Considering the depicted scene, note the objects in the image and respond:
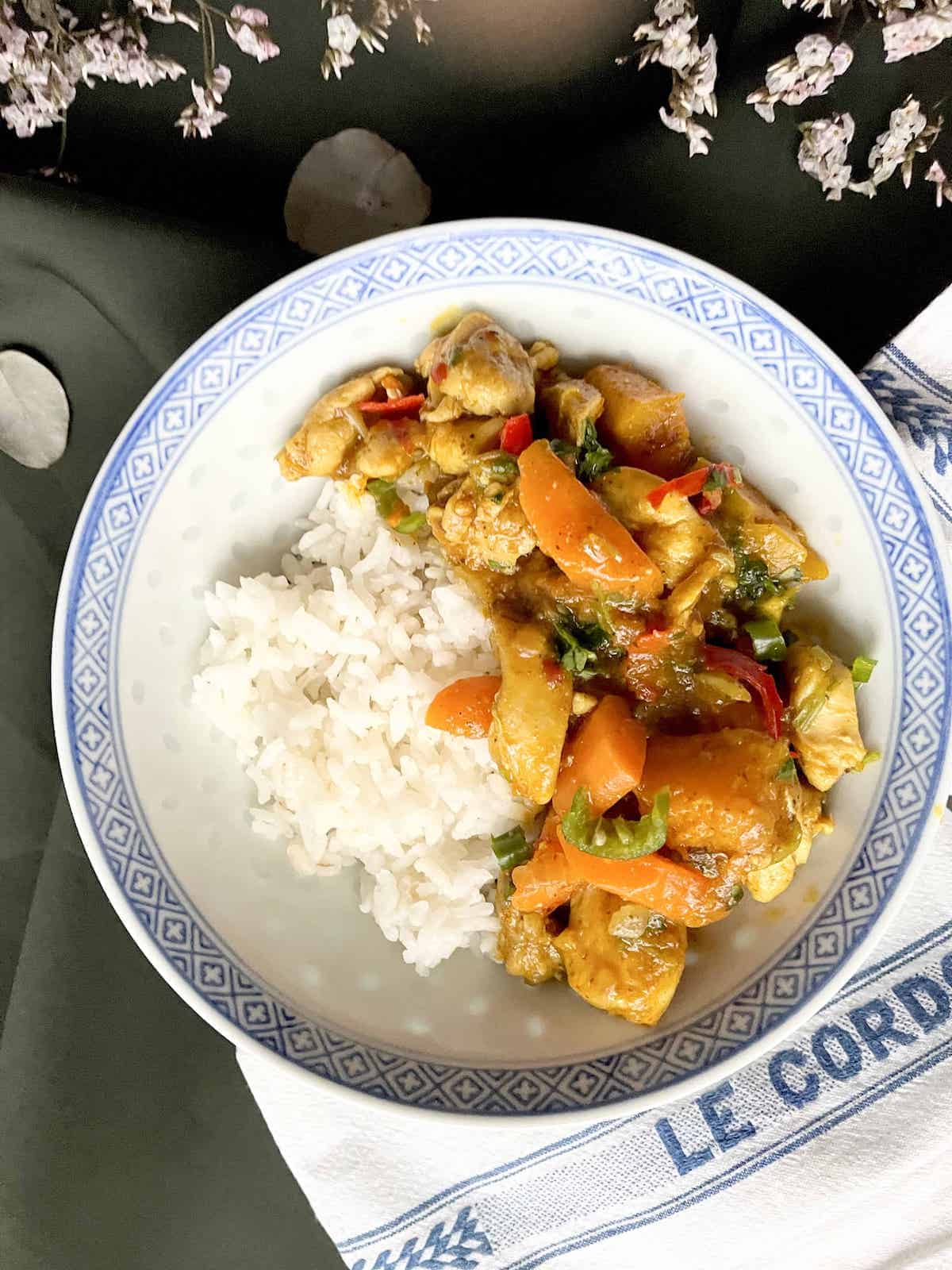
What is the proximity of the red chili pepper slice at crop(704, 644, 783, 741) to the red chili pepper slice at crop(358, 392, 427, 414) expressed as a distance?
3.70 feet

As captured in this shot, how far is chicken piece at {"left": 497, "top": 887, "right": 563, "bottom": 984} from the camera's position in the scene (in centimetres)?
289

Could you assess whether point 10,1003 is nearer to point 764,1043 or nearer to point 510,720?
point 510,720

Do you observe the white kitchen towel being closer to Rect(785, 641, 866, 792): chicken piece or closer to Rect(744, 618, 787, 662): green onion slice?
Rect(785, 641, 866, 792): chicken piece

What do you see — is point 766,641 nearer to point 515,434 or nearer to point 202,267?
point 515,434

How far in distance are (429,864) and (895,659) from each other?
1.52 metres

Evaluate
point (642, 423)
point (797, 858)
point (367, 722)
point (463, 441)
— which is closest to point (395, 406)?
point (463, 441)

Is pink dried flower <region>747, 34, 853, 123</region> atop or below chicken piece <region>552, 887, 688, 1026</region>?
atop

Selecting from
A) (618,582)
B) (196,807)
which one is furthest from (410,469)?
(196,807)

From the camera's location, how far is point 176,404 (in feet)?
9.00

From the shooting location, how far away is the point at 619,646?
2.73m

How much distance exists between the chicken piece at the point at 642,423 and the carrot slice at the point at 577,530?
273mm

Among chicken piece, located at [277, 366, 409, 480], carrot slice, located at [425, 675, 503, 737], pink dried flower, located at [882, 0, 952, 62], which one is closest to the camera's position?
pink dried flower, located at [882, 0, 952, 62]

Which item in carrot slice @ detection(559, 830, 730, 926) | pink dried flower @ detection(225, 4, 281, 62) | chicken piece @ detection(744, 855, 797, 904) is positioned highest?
pink dried flower @ detection(225, 4, 281, 62)

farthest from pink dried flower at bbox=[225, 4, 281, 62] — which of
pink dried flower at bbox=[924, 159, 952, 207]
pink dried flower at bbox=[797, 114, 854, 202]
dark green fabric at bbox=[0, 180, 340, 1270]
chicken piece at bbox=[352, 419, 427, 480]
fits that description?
pink dried flower at bbox=[924, 159, 952, 207]
